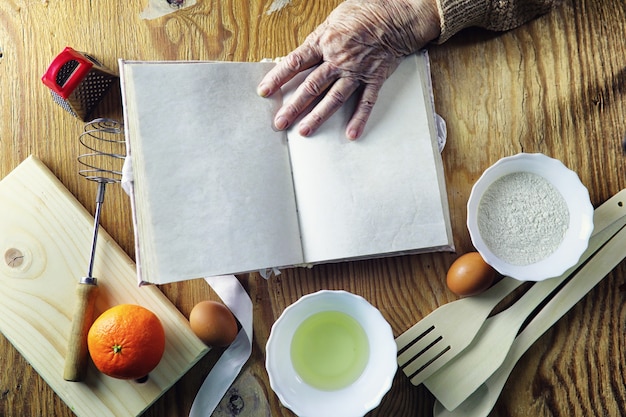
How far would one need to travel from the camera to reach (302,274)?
0.90 meters

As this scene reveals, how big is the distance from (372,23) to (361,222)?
32 cm

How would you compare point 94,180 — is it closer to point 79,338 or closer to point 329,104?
point 79,338

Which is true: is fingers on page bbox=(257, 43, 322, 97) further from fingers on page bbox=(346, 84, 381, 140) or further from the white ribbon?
the white ribbon

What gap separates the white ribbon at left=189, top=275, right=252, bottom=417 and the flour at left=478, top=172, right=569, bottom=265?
1.31 feet

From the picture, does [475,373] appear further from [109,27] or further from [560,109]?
[109,27]

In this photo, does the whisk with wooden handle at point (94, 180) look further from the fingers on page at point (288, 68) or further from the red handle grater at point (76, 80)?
the fingers on page at point (288, 68)

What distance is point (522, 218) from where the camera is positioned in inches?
33.8

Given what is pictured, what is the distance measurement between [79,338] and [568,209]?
2.63 feet

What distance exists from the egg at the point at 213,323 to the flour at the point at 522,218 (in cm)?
42

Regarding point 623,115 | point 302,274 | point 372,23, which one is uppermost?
point 372,23

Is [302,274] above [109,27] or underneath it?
underneath

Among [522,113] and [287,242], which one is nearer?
[287,242]

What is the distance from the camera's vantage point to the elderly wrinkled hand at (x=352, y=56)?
2.71ft

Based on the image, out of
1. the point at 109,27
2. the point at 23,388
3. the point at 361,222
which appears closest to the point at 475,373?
the point at 361,222
